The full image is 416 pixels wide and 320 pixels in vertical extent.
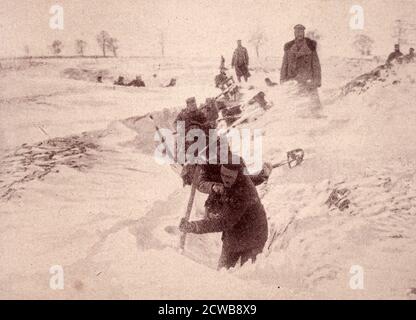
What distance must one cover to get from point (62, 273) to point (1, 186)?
3.26 feet

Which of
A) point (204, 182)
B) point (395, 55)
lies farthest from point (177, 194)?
point (395, 55)

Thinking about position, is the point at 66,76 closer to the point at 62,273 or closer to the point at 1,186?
the point at 1,186

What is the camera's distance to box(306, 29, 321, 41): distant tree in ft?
15.9

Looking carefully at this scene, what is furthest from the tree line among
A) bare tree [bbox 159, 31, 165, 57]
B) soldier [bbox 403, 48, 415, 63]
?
soldier [bbox 403, 48, 415, 63]

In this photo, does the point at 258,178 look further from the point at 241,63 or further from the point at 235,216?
the point at 241,63

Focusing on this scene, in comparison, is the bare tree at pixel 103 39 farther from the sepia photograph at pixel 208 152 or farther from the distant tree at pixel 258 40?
the distant tree at pixel 258 40

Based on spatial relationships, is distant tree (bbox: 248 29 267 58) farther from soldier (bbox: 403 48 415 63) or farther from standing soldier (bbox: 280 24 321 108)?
soldier (bbox: 403 48 415 63)

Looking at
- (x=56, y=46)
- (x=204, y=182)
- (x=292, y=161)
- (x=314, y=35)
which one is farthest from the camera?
(x=56, y=46)

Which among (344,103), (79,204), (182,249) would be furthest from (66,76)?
(344,103)

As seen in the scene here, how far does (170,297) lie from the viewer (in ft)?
15.6

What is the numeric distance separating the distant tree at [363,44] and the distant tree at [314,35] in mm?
349

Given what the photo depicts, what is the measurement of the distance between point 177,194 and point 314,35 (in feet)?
6.42

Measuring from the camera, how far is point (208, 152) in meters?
4.66

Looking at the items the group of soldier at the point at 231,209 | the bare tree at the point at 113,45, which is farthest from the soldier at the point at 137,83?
the group of soldier at the point at 231,209
